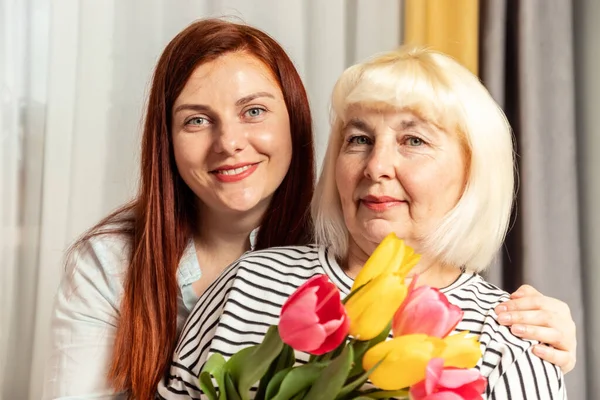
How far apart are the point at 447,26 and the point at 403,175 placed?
901 mm

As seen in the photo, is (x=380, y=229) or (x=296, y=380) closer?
(x=296, y=380)

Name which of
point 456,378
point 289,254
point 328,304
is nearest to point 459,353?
point 456,378

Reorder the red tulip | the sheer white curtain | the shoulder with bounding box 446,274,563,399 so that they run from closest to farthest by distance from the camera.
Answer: the red tulip
the shoulder with bounding box 446,274,563,399
the sheer white curtain

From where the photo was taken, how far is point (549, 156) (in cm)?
172

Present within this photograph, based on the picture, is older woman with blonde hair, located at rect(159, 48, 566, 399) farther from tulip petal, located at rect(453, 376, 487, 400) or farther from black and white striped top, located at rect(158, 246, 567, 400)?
tulip petal, located at rect(453, 376, 487, 400)

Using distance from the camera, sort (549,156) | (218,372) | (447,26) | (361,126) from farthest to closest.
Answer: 1. (447,26)
2. (549,156)
3. (361,126)
4. (218,372)

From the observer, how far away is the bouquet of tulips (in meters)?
0.67

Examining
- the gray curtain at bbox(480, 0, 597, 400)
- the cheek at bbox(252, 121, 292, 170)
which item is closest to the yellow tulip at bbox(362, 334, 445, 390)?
the cheek at bbox(252, 121, 292, 170)

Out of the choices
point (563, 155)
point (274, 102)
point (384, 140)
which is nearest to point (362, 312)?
point (384, 140)

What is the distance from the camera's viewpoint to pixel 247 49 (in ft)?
4.68

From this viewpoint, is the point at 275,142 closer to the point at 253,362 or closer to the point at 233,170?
the point at 233,170

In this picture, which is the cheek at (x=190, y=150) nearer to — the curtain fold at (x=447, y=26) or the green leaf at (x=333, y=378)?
the curtain fold at (x=447, y=26)

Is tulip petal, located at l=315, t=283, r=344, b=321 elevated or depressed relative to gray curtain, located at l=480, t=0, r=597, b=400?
depressed

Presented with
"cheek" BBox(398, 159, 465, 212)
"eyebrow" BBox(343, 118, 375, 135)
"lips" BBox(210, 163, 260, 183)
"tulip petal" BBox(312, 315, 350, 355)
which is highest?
"eyebrow" BBox(343, 118, 375, 135)
